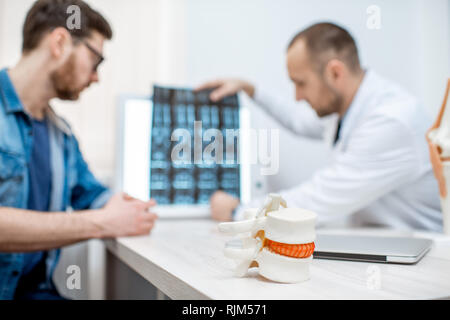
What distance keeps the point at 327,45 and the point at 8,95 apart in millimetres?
858

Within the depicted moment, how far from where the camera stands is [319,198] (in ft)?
3.10

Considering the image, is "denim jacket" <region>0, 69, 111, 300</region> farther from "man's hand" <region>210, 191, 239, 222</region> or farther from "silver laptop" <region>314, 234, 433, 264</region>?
"silver laptop" <region>314, 234, 433, 264</region>

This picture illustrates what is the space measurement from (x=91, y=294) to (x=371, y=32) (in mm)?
1521

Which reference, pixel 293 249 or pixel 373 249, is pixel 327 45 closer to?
pixel 373 249

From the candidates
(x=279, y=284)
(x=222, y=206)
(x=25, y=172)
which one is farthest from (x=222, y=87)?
(x=279, y=284)

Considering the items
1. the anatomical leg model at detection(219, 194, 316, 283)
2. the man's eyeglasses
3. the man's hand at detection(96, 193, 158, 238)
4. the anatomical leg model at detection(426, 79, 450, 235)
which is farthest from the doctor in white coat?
the anatomical leg model at detection(219, 194, 316, 283)

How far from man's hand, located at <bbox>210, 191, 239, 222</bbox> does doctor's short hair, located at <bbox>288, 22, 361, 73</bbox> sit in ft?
1.54

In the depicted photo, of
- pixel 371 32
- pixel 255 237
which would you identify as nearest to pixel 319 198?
pixel 255 237

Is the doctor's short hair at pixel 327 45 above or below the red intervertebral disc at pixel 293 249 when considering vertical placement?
above

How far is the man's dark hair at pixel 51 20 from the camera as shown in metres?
0.83

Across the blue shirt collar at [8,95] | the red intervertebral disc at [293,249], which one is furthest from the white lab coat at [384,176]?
the blue shirt collar at [8,95]

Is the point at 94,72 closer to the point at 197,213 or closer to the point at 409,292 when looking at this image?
the point at 197,213

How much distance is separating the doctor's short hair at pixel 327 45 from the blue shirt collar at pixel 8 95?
0.79 meters

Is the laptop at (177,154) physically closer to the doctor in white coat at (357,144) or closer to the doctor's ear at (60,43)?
the doctor in white coat at (357,144)
